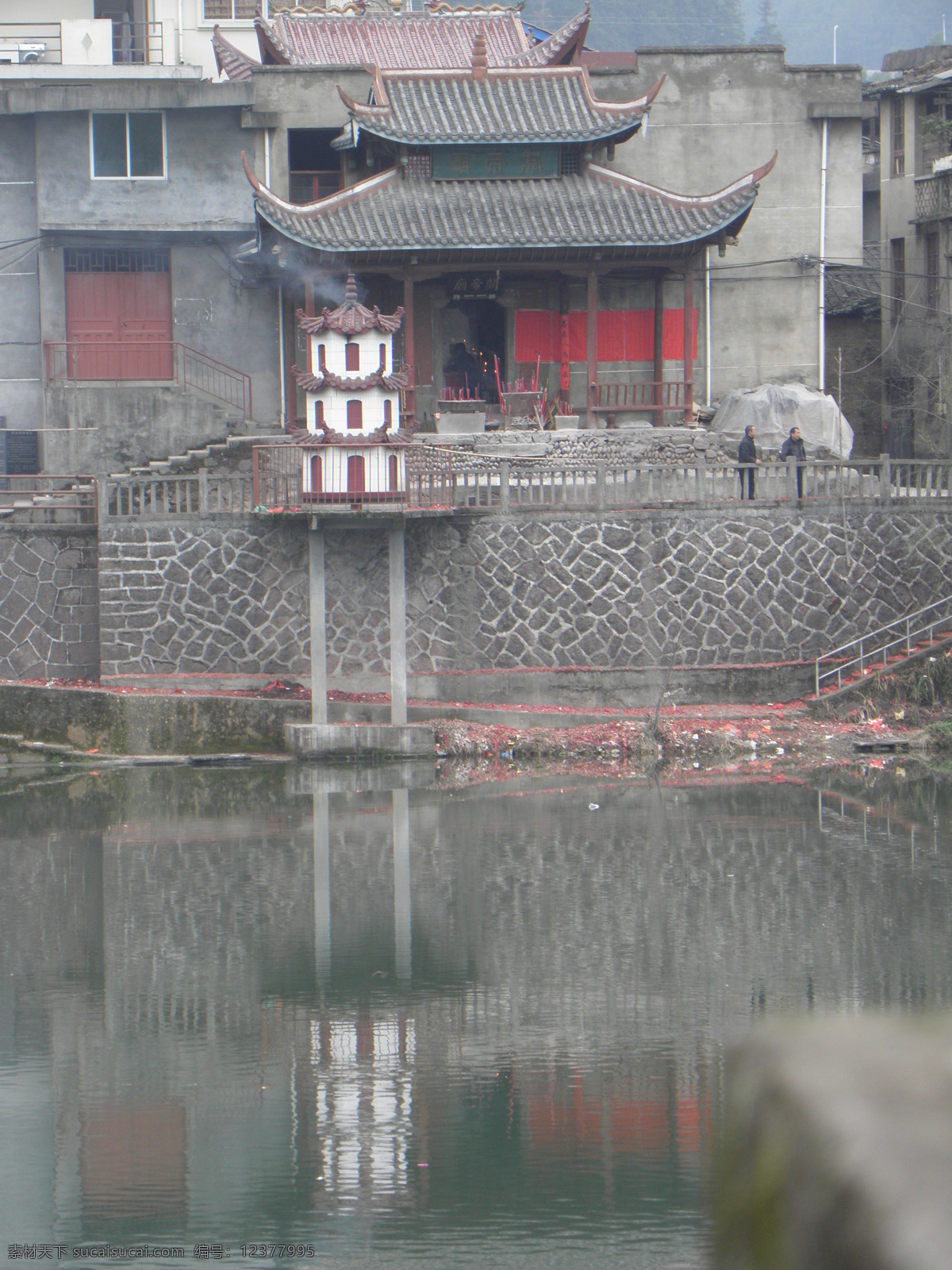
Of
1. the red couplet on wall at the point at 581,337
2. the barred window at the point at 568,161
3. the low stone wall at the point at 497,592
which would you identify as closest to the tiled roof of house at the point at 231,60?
the barred window at the point at 568,161

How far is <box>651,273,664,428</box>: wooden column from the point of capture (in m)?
29.6

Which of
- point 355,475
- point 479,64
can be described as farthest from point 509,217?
point 355,475

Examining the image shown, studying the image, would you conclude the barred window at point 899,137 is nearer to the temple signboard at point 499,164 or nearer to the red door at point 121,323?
the temple signboard at point 499,164

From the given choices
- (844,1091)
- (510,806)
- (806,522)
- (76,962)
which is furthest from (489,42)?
(844,1091)

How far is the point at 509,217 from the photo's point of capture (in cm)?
2791

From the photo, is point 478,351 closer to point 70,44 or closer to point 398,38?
point 398,38

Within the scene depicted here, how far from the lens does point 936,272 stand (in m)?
35.5

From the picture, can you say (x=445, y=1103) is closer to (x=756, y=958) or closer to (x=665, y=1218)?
(x=665, y=1218)

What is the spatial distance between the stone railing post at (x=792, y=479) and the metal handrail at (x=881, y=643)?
2468 millimetres

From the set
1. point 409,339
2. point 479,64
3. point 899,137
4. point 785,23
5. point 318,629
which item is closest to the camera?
point 318,629

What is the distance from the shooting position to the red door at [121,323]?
29.4 m

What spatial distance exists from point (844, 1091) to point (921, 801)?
60.0 ft

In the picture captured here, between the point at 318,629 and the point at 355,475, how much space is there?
2267 millimetres

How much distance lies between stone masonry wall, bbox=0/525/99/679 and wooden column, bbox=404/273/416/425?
22.0 ft
